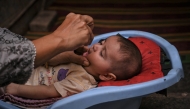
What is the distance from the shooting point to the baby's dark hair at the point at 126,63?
1.23m

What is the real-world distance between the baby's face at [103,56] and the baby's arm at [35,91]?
194 millimetres

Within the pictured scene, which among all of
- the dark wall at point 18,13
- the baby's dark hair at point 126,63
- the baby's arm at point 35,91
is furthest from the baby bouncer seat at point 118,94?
the dark wall at point 18,13

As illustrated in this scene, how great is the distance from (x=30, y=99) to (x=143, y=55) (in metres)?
0.59

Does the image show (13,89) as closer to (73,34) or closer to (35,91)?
(35,91)

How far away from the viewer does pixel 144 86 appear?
1.02 m

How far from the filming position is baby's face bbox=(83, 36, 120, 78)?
4.12 feet

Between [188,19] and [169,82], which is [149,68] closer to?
[169,82]

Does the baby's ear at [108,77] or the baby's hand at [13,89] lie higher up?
the baby's ear at [108,77]

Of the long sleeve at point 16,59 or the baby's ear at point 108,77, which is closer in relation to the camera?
the long sleeve at point 16,59

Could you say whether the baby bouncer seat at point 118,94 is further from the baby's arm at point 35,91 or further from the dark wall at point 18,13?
the dark wall at point 18,13

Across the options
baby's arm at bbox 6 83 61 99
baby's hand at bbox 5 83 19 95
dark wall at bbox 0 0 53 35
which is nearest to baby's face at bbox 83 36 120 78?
baby's arm at bbox 6 83 61 99

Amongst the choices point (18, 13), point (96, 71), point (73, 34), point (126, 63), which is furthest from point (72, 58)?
point (18, 13)

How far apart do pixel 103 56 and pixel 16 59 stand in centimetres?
Result: 51

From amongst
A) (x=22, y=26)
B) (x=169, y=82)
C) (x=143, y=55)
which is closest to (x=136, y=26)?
(x=22, y=26)
